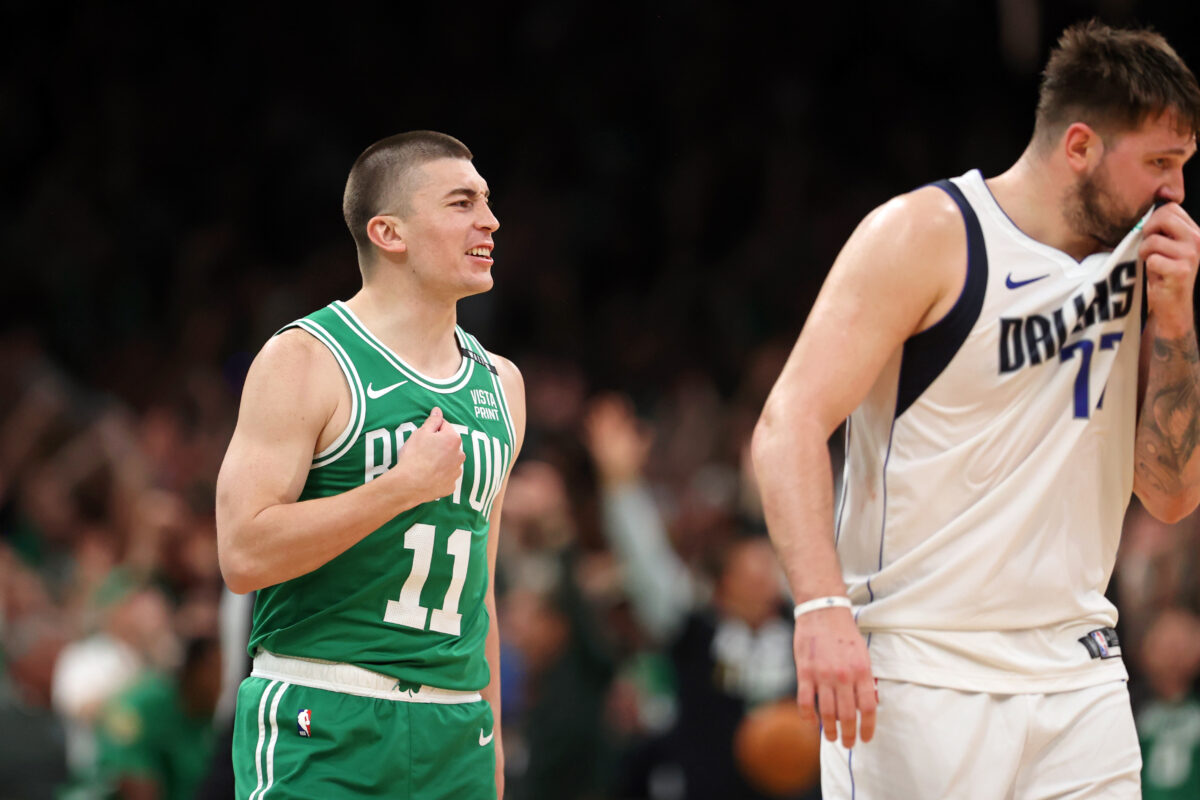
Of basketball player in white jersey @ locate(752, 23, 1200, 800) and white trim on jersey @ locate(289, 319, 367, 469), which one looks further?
white trim on jersey @ locate(289, 319, 367, 469)

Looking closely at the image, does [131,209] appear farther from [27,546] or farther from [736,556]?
[736,556]

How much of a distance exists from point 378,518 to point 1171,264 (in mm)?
1974

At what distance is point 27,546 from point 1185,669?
7.71 metres

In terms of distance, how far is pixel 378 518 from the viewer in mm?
3455

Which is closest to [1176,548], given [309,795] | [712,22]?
[309,795]

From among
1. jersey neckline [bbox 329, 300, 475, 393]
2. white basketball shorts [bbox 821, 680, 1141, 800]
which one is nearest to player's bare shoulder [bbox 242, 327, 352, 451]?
A: jersey neckline [bbox 329, 300, 475, 393]

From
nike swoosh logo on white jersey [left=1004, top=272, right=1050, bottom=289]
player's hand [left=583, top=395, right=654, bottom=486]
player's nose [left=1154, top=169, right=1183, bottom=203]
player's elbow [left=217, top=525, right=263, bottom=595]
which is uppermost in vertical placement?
player's nose [left=1154, top=169, right=1183, bottom=203]

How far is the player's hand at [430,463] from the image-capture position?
3.47 metres

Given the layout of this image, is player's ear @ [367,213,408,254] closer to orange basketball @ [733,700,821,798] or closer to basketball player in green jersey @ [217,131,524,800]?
basketball player in green jersey @ [217,131,524,800]

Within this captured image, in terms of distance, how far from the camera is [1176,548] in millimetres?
8023

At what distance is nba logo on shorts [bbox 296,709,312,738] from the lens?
3.54 m

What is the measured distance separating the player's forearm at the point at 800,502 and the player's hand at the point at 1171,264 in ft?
2.94

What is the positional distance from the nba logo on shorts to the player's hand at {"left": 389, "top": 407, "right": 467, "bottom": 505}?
0.59 meters

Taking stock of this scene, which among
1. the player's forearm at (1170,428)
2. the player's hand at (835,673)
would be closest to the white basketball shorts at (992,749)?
the player's hand at (835,673)
